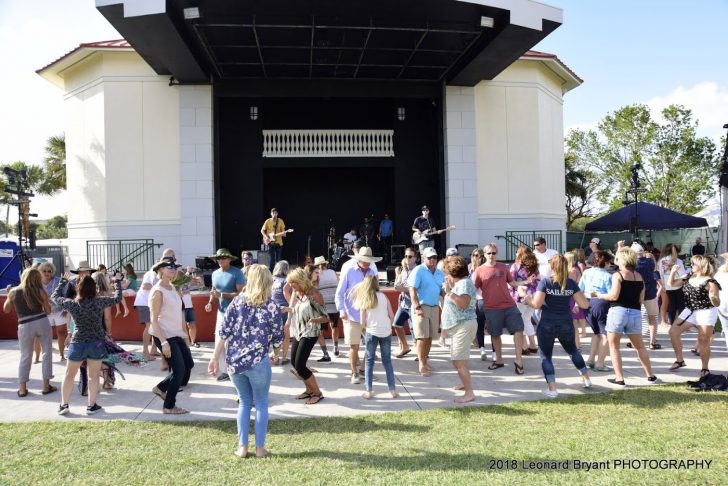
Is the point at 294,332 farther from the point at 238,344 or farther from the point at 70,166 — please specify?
the point at 70,166

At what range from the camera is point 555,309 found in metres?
6.22

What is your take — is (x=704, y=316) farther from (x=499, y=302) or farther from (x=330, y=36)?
(x=330, y=36)

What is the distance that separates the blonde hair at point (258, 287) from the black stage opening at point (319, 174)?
41.8ft

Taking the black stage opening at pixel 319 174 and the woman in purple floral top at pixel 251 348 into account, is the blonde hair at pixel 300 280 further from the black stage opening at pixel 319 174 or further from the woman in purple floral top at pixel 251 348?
the black stage opening at pixel 319 174

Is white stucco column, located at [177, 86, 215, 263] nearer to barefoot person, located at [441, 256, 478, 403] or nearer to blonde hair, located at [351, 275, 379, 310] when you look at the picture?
blonde hair, located at [351, 275, 379, 310]

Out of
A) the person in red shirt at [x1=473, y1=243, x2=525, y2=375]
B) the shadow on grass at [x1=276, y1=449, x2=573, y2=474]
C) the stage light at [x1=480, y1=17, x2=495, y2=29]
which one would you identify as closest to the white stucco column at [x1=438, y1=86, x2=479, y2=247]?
the stage light at [x1=480, y1=17, x2=495, y2=29]

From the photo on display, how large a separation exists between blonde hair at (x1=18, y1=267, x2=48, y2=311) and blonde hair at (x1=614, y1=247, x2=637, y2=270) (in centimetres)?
728

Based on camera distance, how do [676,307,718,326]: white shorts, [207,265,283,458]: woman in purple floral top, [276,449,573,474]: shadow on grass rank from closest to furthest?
[276,449,573,474]: shadow on grass, [207,265,283,458]: woman in purple floral top, [676,307,718,326]: white shorts

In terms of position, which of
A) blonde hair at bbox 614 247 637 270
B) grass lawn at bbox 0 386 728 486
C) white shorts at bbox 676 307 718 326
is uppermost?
blonde hair at bbox 614 247 637 270

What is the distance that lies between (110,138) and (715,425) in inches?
646

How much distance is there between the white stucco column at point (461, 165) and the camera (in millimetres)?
16953

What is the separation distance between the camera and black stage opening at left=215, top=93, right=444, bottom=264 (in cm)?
1781

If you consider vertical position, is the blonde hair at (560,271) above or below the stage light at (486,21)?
below

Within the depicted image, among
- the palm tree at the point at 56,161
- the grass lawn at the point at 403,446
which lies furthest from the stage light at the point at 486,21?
the palm tree at the point at 56,161
